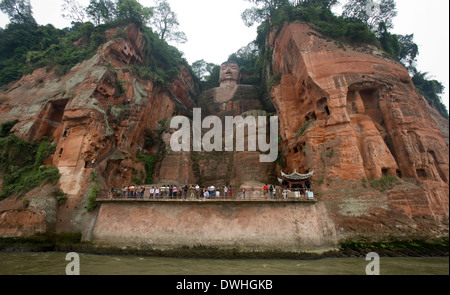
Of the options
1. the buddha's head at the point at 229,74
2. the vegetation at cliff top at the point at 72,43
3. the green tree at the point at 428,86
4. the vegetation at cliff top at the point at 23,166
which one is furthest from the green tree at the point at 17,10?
the green tree at the point at 428,86

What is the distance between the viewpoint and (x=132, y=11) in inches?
1125

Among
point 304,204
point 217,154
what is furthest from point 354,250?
point 217,154

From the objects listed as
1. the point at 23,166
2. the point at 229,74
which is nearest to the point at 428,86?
the point at 229,74

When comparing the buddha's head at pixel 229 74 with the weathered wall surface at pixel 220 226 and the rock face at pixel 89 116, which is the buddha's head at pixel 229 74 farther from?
the weathered wall surface at pixel 220 226

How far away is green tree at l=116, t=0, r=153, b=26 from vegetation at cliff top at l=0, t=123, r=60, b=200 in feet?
59.7

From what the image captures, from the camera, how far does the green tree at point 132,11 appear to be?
28156mm

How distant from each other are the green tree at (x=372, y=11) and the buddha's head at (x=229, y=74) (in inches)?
787

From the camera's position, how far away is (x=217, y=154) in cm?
2759

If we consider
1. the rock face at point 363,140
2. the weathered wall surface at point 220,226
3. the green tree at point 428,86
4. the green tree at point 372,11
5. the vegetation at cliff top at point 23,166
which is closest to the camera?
the weathered wall surface at point 220,226

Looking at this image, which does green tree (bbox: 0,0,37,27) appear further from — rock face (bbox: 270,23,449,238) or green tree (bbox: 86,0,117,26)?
rock face (bbox: 270,23,449,238)

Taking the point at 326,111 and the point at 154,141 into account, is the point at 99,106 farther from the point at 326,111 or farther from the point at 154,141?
the point at 326,111

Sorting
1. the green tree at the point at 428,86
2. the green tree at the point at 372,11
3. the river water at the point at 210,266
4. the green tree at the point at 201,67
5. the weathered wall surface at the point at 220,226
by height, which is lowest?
the river water at the point at 210,266

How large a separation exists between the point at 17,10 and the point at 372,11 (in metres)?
47.3

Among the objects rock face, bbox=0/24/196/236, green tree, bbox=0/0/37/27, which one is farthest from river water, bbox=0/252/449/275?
green tree, bbox=0/0/37/27
